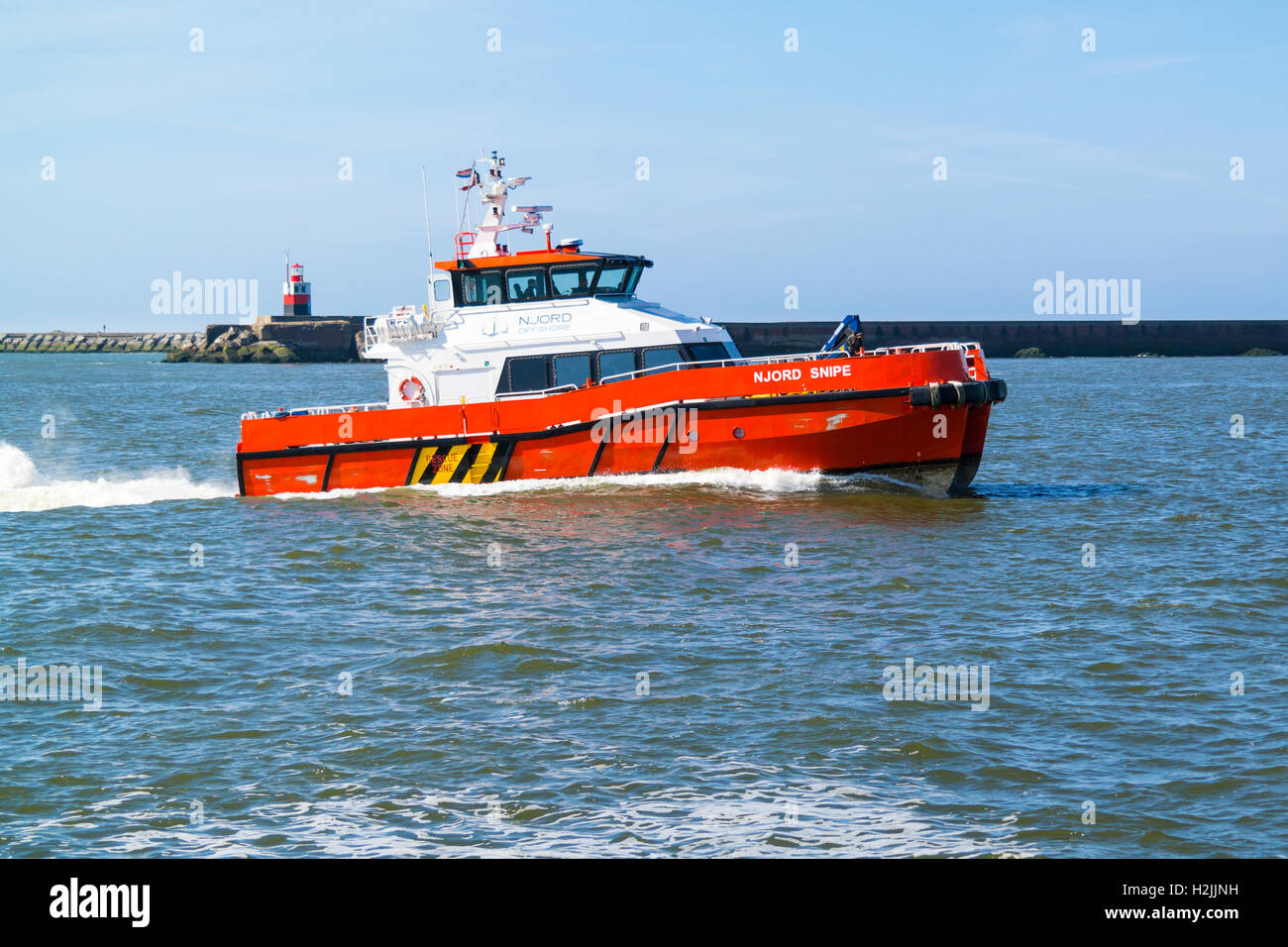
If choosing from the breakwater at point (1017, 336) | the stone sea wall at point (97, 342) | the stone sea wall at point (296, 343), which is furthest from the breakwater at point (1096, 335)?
the stone sea wall at point (97, 342)

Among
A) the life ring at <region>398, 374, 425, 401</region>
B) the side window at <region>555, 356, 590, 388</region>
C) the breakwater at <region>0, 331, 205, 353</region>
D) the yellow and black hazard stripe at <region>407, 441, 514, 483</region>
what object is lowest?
the yellow and black hazard stripe at <region>407, 441, 514, 483</region>

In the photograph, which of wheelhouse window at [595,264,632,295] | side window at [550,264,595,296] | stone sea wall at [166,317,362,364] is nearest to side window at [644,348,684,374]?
wheelhouse window at [595,264,632,295]

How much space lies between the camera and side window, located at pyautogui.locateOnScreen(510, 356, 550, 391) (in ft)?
51.5

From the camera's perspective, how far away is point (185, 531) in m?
14.0

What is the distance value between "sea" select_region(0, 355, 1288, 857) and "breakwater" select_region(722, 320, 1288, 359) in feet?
189

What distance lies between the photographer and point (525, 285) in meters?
16.0

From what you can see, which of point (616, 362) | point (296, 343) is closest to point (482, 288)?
point (616, 362)

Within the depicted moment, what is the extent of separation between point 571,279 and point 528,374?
1452 mm

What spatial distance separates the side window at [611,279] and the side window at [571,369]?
1.03m

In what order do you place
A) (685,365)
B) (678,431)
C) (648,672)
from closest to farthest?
(648,672) < (685,365) < (678,431)

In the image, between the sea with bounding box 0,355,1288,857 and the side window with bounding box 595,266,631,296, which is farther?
the side window with bounding box 595,266,631,296

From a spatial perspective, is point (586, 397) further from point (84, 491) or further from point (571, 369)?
point (84, 491)

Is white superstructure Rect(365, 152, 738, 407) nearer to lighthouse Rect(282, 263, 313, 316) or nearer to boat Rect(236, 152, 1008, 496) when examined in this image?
boat Rect(236, 152, 1008, 496)

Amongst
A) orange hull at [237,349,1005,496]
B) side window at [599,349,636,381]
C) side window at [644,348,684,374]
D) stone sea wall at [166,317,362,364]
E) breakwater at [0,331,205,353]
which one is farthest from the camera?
breakwater at [0,331,205,353]
